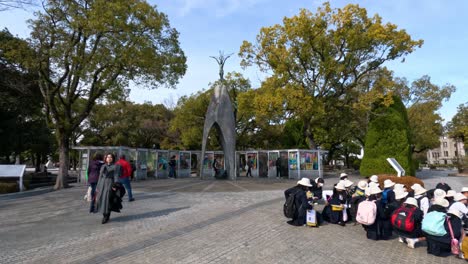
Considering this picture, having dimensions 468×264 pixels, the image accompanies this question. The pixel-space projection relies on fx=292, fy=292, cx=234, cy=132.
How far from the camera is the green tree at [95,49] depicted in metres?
12.7

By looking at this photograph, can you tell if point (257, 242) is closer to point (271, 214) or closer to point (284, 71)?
point (271, 214)

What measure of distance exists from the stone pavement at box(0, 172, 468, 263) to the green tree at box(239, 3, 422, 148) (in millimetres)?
13176

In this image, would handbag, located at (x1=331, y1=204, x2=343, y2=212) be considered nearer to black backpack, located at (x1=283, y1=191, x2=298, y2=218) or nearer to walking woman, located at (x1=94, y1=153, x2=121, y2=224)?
black backpack, located at (x1=283, y1=191, x2=298, y2=218)

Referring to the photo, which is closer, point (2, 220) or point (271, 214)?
point (2, 220)

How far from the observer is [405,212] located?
5.38m

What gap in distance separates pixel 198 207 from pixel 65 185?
9.02 m

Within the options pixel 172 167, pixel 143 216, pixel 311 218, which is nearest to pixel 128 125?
pixel 172 167

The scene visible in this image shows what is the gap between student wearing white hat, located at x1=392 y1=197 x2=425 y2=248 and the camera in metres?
5.26

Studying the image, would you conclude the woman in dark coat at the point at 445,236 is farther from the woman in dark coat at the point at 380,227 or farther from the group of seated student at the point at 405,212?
the woman in dark coat at the point at 380,227

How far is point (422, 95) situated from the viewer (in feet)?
110

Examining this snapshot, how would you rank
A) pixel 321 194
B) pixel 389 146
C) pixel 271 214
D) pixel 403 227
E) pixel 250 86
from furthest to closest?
1. pixel 250 86
2. pixel 389 146
3. pixel 321 194
4. pixel 271 214
5. pixel 403 227

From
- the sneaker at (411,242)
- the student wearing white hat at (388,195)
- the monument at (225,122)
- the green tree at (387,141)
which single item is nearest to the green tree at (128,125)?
the monument at (225,122)

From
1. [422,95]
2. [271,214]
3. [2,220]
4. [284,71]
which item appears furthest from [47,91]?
[422,95]

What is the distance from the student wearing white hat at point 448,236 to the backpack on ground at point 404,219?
0.30 meters
